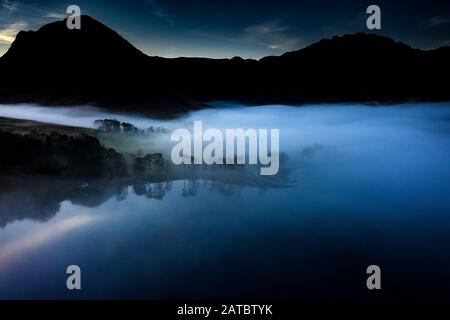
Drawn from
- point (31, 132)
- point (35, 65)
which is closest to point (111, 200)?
point (31, 132)

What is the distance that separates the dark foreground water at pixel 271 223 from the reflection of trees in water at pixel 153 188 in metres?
0.20

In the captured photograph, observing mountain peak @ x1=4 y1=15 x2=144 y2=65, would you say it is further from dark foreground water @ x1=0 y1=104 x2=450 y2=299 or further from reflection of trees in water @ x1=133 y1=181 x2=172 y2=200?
reflection of trees in water @ x1=133 y1=181 x2=172 y2=200

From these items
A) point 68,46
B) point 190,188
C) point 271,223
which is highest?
point 68,46

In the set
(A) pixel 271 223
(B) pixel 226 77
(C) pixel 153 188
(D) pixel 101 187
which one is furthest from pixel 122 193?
(B) pixel 226 77

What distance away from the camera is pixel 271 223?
46.2 m

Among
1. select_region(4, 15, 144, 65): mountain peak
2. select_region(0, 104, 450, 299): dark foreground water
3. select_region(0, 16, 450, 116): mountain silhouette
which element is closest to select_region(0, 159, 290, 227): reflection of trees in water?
select_region(0, 104, 450, 299): dark foreground water

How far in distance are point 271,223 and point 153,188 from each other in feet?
57.4

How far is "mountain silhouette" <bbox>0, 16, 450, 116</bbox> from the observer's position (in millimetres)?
65938

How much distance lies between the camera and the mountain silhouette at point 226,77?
216ft

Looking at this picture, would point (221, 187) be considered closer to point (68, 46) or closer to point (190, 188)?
point (190, 188)

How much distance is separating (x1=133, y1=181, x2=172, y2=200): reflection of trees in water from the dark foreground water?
202mm

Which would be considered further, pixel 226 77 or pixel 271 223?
pixel 226 77

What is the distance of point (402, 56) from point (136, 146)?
57.3 meters

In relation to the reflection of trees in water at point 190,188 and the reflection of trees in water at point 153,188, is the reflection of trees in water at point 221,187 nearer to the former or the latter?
the reflection of trees in water at point 190,188
